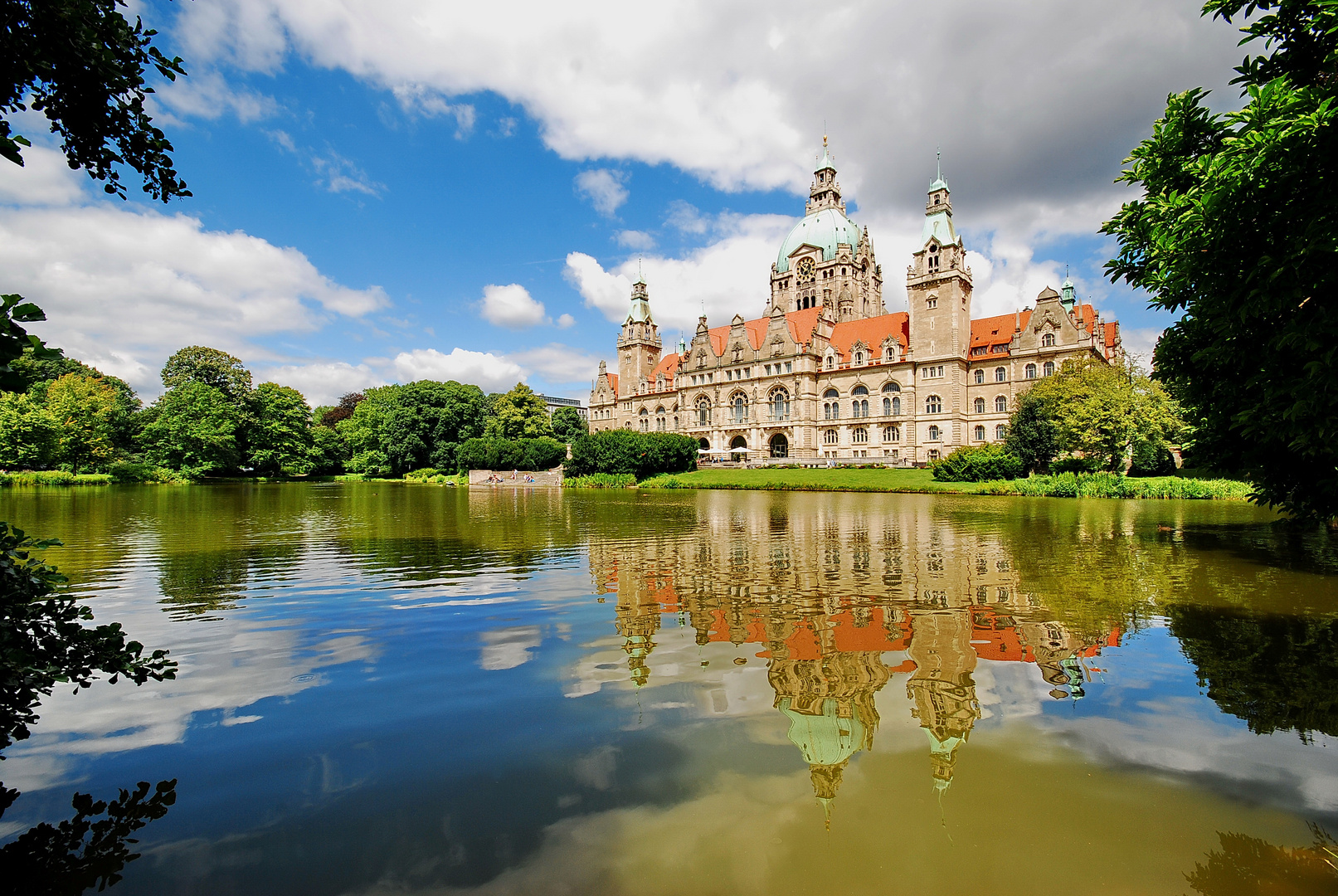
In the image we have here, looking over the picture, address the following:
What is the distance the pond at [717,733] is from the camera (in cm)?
329

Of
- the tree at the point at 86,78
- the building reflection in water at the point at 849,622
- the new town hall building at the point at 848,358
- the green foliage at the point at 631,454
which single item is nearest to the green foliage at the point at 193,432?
the green foliage at the point at 631,454

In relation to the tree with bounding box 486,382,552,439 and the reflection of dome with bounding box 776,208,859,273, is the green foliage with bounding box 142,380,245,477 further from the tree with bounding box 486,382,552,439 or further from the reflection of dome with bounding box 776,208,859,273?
the reflection of dome with bounding box 776,208,859,273

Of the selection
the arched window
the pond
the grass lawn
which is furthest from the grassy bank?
the pond

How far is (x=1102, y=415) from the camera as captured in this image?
38188 millimetres

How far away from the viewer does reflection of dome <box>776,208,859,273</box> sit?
263ft

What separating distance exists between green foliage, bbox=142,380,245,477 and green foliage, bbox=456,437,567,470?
20.4m

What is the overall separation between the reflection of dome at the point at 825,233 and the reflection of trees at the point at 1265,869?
8208cm

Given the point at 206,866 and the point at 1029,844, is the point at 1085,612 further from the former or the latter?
the point at 206,866

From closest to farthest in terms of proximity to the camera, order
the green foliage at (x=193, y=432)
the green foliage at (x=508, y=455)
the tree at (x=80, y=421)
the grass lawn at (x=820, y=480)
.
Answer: the grass lawn at (x=820, y=480) → the tree at (x=80, y=421) → the green foliage at (x=193, y=432) → the green foliage at (x=508, y=455)

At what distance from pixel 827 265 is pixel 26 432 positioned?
7689 centimetres

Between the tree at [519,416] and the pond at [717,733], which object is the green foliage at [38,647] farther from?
the tree at [519,416]

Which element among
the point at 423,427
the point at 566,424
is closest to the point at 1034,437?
the point at 566,424

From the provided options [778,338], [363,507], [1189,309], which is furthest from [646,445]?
→ [1189,309]

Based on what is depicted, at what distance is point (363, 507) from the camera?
2809 cm
